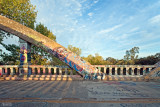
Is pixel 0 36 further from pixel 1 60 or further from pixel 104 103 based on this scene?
pixel 104 103

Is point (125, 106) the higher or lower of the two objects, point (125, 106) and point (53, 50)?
the lower

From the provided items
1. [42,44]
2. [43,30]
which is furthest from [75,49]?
[42,44]

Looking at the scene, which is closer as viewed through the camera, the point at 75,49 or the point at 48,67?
the point at 48,67

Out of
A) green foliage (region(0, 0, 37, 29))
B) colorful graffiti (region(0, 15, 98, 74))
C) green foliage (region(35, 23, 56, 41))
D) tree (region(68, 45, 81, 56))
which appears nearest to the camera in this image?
colorful graffiti (region(0, 15, 98, 74))

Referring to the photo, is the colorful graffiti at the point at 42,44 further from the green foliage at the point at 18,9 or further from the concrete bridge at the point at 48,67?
the green foliage at the point at 18,9

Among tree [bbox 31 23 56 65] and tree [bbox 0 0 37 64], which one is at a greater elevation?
tree [bbox 0 0 37 64]

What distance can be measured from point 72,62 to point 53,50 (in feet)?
6.13

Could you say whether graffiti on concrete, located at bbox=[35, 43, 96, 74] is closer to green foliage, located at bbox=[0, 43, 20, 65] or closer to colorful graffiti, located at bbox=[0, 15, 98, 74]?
colorful graffiti, located at bbox=[0, 15, 98, 74]

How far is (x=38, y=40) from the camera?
22.3 feet

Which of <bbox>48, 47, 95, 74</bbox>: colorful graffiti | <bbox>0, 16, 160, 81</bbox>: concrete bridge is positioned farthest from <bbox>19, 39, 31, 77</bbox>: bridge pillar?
<bbox>48, 47, 95, 74</bbox>: colorful graffiti

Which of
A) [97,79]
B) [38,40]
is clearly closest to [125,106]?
[97,79]

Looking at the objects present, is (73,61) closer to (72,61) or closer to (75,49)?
(72,61)

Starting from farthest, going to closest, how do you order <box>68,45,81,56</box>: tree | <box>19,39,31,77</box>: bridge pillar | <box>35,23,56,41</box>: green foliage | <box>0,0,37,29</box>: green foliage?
<box>68,45,81,56</box>: tree, <box>35,23,56,41</box>: green foliage, <box>0,0,37,29</box>: green foliage, <box>19,39,31,77</box>: bridge pillar

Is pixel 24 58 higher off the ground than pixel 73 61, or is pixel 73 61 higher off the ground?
pixel 24 58
